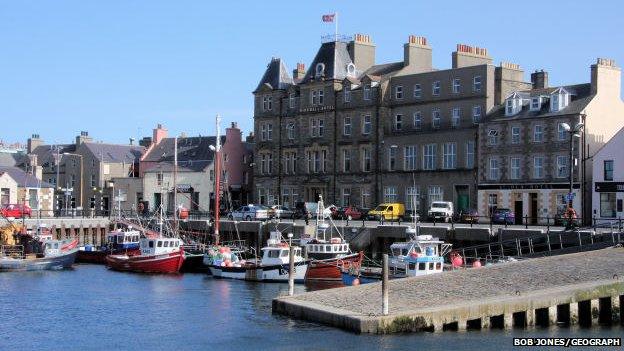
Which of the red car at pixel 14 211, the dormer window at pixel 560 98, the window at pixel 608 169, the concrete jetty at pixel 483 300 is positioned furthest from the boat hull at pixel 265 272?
the red car at pixel 14 211

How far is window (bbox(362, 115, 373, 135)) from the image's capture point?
86438mm

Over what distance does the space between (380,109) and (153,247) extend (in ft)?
83.4

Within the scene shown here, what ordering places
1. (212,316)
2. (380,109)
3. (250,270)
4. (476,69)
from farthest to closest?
1. (380,109)
2. (476,69)
3. (250,270)
4. (212,316)

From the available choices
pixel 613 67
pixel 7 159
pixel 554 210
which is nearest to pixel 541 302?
pixel 554 210

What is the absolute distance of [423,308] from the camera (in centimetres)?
3619

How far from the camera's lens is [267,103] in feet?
316

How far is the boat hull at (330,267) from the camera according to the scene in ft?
183

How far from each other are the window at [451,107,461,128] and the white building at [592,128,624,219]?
1364 cm

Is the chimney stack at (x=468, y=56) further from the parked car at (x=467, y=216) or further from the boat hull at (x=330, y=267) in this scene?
the boat hull at (x=330, y=267)

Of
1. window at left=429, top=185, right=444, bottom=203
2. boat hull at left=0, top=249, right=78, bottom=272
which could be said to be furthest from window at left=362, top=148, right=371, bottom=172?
boat hull at left=0, top=249, right=78, bottom=272

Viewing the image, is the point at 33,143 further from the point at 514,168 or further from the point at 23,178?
the point at 514,168

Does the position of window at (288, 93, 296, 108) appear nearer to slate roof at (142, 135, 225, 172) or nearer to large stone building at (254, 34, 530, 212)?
large stone building at (254, 34, 530, 212)

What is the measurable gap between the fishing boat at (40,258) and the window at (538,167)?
33.3 m

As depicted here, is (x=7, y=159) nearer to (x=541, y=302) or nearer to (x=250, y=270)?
(x=250, y=270)
